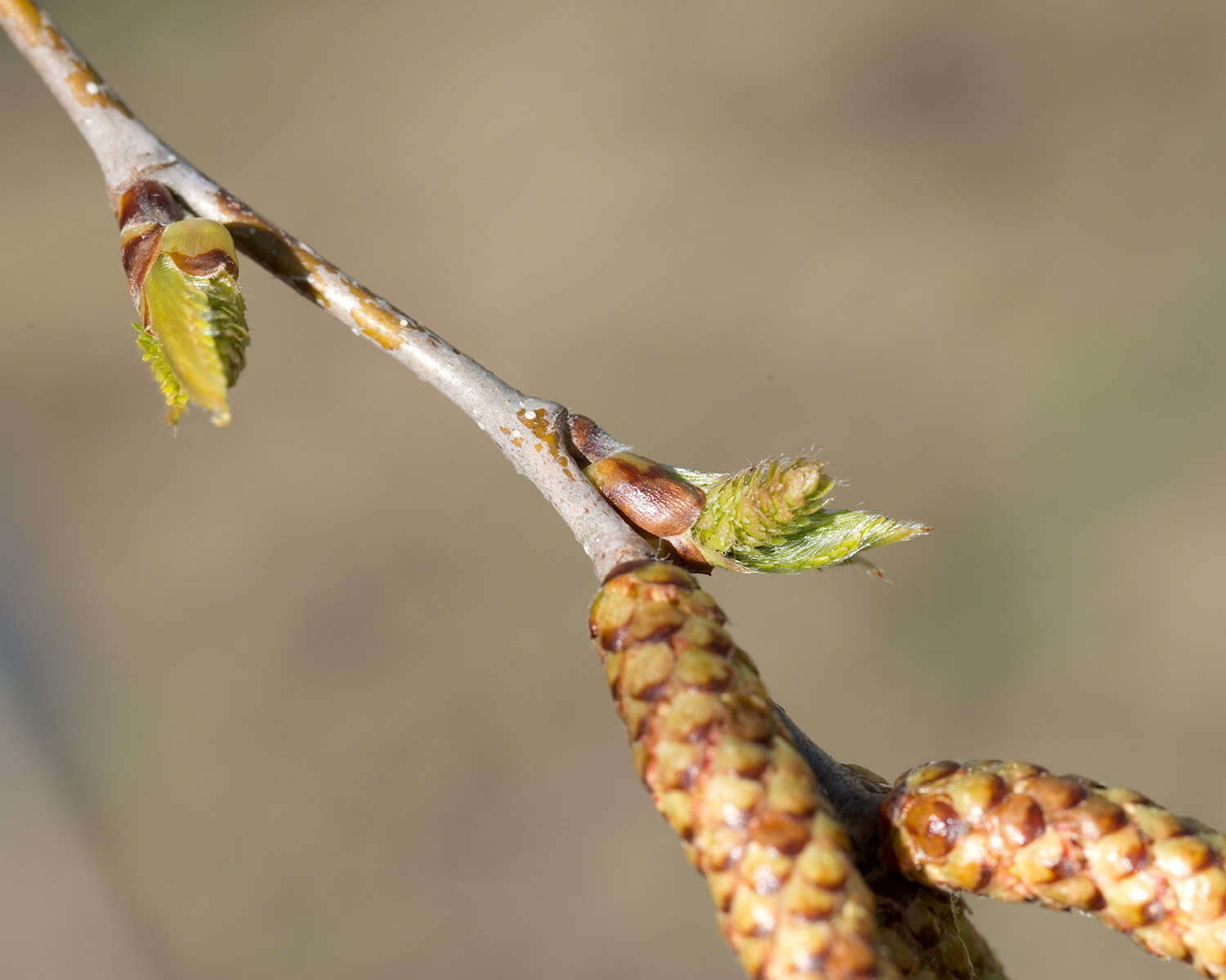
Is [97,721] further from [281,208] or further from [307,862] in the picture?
[281,208]

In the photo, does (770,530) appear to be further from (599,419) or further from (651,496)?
(599,419)

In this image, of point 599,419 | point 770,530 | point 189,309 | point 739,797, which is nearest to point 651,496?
point 770,530

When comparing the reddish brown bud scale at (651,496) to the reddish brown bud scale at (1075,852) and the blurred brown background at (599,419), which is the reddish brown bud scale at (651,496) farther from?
the blurred brown background at (599,419)

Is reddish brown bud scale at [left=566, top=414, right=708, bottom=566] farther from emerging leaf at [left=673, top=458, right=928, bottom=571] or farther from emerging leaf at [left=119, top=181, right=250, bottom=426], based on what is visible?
emerging leaf at [left=119, top=181, right=250, bottom=426]

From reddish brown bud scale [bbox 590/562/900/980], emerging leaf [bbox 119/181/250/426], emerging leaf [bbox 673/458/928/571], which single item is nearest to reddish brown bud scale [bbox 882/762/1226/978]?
reddish brown bud scale [bbox 590/562/900/980]

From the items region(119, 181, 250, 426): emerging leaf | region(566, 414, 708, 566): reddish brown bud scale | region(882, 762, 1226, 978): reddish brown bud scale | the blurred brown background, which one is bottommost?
region(882, 762, 1226, 978): reddish brown bud scale
